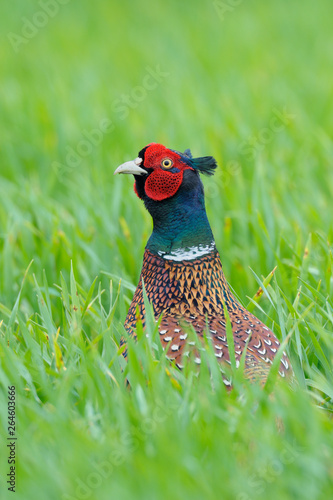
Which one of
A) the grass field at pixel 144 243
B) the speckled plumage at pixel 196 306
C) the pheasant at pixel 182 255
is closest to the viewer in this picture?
the grass field at pixel 144 243

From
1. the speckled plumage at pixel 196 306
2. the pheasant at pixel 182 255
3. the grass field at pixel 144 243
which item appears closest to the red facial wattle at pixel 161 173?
the pheasant at pixel 182 255

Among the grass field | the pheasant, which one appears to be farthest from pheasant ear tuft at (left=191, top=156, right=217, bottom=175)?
the grass field

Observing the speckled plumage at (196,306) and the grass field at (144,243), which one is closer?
the grass field at (144,243)

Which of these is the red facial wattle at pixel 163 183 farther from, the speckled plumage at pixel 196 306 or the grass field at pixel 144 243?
the grass field at pixel 144 243

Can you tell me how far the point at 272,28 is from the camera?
30.4 ft

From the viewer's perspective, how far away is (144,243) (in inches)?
139

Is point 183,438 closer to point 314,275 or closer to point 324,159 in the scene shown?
point 314,275

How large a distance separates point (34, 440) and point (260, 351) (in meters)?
0.88

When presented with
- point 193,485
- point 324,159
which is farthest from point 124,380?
point 324,159

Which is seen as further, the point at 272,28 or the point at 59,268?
the point at 272,28

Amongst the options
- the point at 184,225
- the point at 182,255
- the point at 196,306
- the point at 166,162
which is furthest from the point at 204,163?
the point at 196,306

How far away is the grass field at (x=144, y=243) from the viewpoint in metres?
1.78

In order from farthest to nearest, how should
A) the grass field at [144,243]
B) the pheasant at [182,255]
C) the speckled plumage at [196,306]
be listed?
the pheasant at [182,255]
the speckled plumage at [196,306]
the grass field at [144,243]

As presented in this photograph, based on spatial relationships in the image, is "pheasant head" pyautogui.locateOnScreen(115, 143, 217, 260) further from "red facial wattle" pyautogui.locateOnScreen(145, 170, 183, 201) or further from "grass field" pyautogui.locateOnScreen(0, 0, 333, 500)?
"grass field" pyautogui.locateOnScreen(0, 0, 333, 500)
